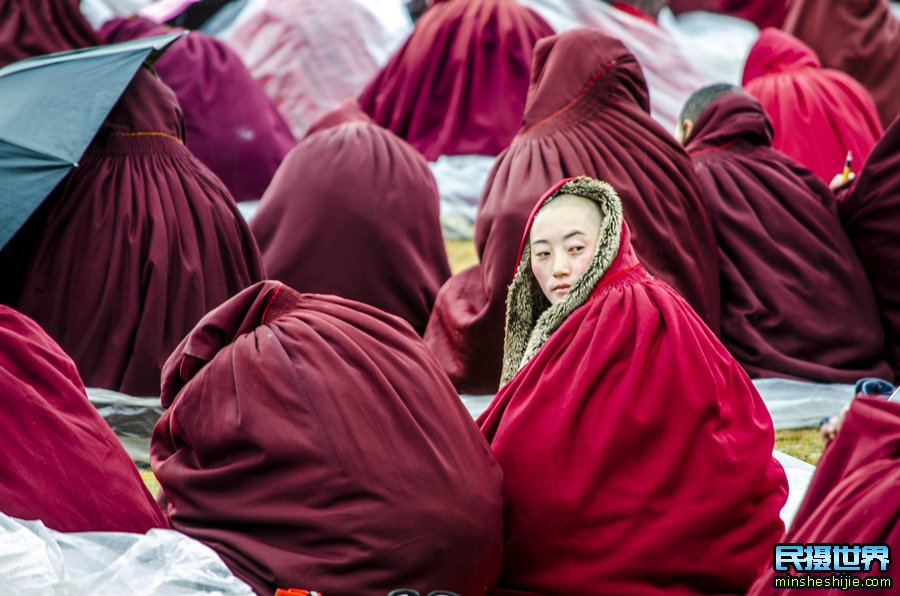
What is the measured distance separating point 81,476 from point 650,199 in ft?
9.07

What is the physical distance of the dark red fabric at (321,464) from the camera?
9.96 feet

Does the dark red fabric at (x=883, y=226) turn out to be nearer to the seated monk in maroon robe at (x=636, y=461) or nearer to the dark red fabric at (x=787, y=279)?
the dark red fabric at (x=787, y=279)

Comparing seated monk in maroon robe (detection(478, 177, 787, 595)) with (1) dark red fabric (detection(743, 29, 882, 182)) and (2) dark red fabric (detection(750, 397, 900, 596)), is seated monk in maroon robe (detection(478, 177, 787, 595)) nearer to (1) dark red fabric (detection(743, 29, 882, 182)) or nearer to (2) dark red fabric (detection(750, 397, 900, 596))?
(2) dark red fabric (detection(750, 397, 900, 596))

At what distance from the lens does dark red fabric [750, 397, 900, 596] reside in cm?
241

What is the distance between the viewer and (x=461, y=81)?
7.93 metres

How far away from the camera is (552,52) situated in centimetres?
537

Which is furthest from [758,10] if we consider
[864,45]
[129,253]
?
[129,253]

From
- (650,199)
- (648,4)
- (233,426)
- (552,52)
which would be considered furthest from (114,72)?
(648,4)

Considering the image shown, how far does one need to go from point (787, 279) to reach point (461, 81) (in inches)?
121

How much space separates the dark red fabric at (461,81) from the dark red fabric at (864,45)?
6.38 feet

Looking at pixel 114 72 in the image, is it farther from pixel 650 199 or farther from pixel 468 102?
pixel 468 102

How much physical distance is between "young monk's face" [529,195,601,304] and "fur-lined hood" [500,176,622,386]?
0.11ft

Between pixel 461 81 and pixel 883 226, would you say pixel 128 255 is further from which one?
pixel 461 81

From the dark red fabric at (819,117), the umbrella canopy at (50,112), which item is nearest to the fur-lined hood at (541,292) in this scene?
the umbrella canopy at (50,112)
